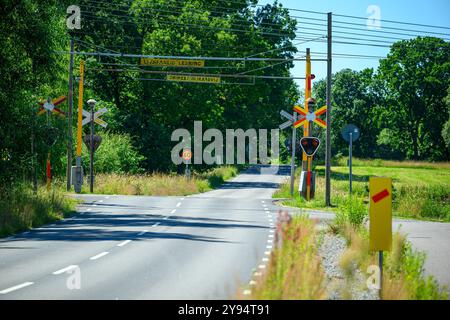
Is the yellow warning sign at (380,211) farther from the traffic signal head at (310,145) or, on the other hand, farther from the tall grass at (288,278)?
the traffic signal head at (310,145)

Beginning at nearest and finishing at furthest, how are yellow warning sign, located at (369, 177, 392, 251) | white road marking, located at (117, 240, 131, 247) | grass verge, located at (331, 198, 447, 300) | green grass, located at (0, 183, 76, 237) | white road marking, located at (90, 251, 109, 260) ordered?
grass verge, located at (331, 198, 447, 300) < yellow warning sign, located at (369, 177, 392, 251) < white road marking, located at (90, 251, 109, 260) < white road marking, located at (117, 240, 131, 247) < green grass, located at (0, 183, 76, 237)

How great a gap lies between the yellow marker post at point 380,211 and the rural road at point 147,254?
6.15 feet

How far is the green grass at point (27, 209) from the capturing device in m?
22.8

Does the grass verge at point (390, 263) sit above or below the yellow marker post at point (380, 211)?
below

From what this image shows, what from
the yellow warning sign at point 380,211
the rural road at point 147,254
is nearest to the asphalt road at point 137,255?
the rural road at point 147,254

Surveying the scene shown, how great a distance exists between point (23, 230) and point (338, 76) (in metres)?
103

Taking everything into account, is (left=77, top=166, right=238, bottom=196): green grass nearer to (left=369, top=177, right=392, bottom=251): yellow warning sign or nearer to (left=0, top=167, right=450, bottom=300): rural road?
(left=0, top=167, right=450, bottom=300): rural road

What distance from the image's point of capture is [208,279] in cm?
1247

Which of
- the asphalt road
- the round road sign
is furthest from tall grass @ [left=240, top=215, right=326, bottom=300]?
the round road sign

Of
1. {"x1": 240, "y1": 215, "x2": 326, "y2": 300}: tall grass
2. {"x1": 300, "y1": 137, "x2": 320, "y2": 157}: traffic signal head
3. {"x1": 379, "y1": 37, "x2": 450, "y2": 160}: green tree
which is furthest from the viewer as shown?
{"x1": 379, "y1": 37, "x2": 450, "y2": 160}: green tree

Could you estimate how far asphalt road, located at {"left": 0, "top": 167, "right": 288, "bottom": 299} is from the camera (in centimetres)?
1134

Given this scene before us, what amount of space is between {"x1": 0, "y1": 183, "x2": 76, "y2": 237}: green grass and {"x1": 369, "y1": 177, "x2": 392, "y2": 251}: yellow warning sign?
43.1 feet
